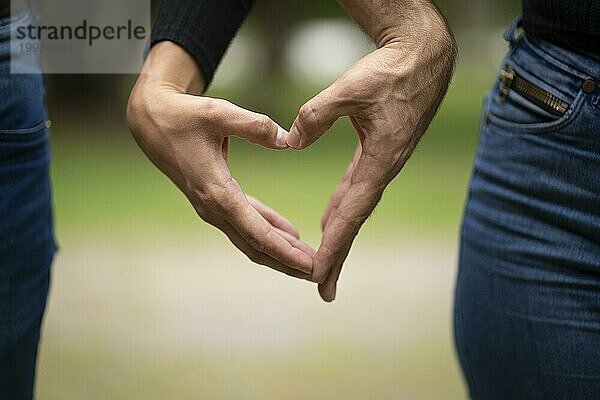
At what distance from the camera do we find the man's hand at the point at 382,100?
2.21 ft

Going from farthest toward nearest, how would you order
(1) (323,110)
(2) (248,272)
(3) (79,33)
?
(2) (248,272), (3) (79,33), (1) (323,110)

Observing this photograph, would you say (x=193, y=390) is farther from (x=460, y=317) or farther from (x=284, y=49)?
(x=284, y=49)

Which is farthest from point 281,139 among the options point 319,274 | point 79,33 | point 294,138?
point 79,33

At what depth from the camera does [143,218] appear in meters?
3.16

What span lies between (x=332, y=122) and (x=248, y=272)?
2040 millimetres

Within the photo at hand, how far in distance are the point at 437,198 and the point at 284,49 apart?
45.7 inches

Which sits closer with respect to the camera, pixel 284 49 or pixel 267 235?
pixel 267 235

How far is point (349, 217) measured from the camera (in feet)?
2.31

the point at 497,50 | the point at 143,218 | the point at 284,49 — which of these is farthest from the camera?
the point at 497,50

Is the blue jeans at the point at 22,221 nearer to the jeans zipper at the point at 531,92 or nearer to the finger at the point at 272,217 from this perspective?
the finger at the point at 272,217

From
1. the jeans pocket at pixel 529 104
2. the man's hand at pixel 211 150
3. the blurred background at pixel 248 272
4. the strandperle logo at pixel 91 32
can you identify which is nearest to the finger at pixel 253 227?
the man's hand at pixel 211 150

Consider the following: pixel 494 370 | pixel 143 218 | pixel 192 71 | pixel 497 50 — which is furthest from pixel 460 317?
pixel 497 50

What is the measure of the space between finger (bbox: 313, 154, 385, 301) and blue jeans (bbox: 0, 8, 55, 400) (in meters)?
0.30

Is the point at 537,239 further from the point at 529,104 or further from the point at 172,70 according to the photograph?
the point at 172,70
